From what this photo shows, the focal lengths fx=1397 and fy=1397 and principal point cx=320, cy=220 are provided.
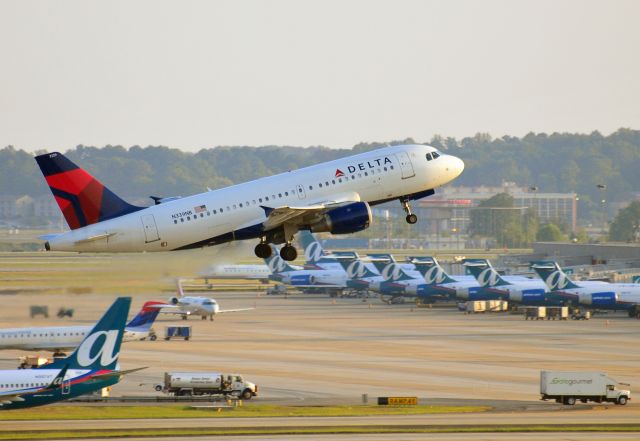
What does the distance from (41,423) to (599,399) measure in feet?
135

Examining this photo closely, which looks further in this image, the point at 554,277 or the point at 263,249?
the point at 554,277

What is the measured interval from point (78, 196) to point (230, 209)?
922 cm

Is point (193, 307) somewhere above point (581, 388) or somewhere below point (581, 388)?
above

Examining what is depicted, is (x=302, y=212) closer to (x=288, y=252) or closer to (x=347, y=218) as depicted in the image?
(x=347, y=218)

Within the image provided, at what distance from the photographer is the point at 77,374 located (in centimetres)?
9894

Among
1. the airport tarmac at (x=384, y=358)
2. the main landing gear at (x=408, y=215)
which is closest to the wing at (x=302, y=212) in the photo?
the main landing gear at (x=408, y=215)

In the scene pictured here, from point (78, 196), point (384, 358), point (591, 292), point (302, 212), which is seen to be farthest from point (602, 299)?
point (78, 196)

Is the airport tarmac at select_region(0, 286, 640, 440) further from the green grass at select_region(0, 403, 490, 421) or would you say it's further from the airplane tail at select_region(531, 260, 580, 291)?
the airplane tail at select_region(531, 260, 580, 291)

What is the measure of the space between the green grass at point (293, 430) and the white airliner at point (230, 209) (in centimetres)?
1104

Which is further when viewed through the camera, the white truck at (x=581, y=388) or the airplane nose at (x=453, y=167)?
the white truck at (x=581, y=388)

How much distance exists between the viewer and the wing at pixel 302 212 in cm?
8512

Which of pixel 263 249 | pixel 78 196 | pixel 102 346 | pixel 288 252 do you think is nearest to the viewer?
pixel 78 196

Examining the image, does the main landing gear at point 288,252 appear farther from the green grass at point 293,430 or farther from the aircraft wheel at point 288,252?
the green grass at point 293,430

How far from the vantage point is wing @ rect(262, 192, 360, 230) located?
85.1 metres
